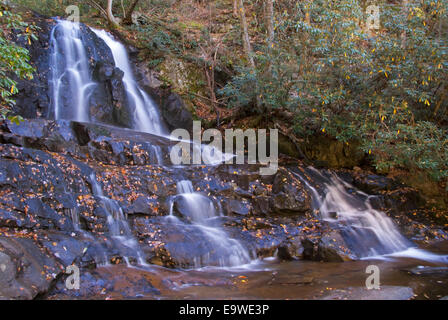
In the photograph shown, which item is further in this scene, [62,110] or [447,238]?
[62,110]

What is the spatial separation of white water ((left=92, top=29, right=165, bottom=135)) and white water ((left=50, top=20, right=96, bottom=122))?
4.47 ft

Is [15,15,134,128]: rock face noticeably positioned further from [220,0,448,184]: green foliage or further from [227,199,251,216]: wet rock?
[227,199,251,216]: wet rock

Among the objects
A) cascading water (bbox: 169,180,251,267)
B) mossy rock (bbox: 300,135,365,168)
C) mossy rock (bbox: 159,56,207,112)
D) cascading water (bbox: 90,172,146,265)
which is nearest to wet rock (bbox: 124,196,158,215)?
cascading water (bbox: 90,172,146,265)

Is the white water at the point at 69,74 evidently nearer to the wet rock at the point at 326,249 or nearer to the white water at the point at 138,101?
the white water at the point at 138,101

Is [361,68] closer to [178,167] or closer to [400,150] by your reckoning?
[400,150]

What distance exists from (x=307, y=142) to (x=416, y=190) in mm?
3360

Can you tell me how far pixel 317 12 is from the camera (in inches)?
414

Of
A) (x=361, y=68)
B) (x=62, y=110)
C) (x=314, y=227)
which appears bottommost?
(x=314, y=227)

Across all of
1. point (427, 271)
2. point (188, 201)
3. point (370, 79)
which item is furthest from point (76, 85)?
point (427, 271)

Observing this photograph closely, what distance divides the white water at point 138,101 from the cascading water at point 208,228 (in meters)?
4.19

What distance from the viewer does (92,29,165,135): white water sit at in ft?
39.0

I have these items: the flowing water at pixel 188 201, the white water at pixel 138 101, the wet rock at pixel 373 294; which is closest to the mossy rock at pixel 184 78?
the white water at pixel 138 101
